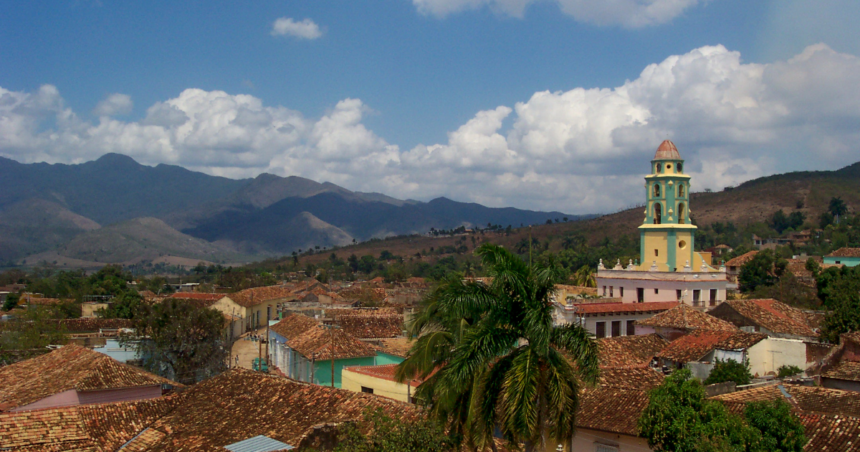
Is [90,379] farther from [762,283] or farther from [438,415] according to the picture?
[762,283]

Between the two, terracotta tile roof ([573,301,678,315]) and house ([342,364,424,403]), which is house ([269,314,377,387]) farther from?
terracotta tile roof ([573,301,678,315])

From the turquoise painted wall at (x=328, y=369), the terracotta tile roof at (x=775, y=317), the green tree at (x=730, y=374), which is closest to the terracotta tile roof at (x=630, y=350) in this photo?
the green tree at (x=730, y=374)

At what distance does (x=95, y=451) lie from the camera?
53.0 feet

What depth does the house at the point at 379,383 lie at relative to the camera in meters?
19.8

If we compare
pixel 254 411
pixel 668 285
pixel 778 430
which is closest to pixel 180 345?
pixel 254 411

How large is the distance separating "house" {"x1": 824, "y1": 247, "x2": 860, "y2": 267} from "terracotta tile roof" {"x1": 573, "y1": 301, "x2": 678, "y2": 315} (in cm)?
3713

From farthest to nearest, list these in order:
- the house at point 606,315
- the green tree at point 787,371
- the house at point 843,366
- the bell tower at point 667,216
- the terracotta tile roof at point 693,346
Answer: the bell tower at point 667,216
the house at point 606,315
the terracotta tile roof at point 693,346
the green tree at point 787,371
the house at point 843,366

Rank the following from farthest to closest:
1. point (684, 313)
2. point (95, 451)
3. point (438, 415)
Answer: point (684, 313) < point (95, 451) < point (438, 415)

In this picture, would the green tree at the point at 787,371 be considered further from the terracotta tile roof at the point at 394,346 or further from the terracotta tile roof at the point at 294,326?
the terracotta tile roof at the point at 294,326

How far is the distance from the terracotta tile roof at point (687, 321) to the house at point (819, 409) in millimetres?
7986

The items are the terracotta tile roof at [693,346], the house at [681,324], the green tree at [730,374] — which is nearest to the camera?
the green tree at [730,374]

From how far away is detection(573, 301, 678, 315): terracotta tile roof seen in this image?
29109 millimetres

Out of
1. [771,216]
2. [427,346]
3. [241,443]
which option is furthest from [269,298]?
[771,216]

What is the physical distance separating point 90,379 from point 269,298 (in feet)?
126
